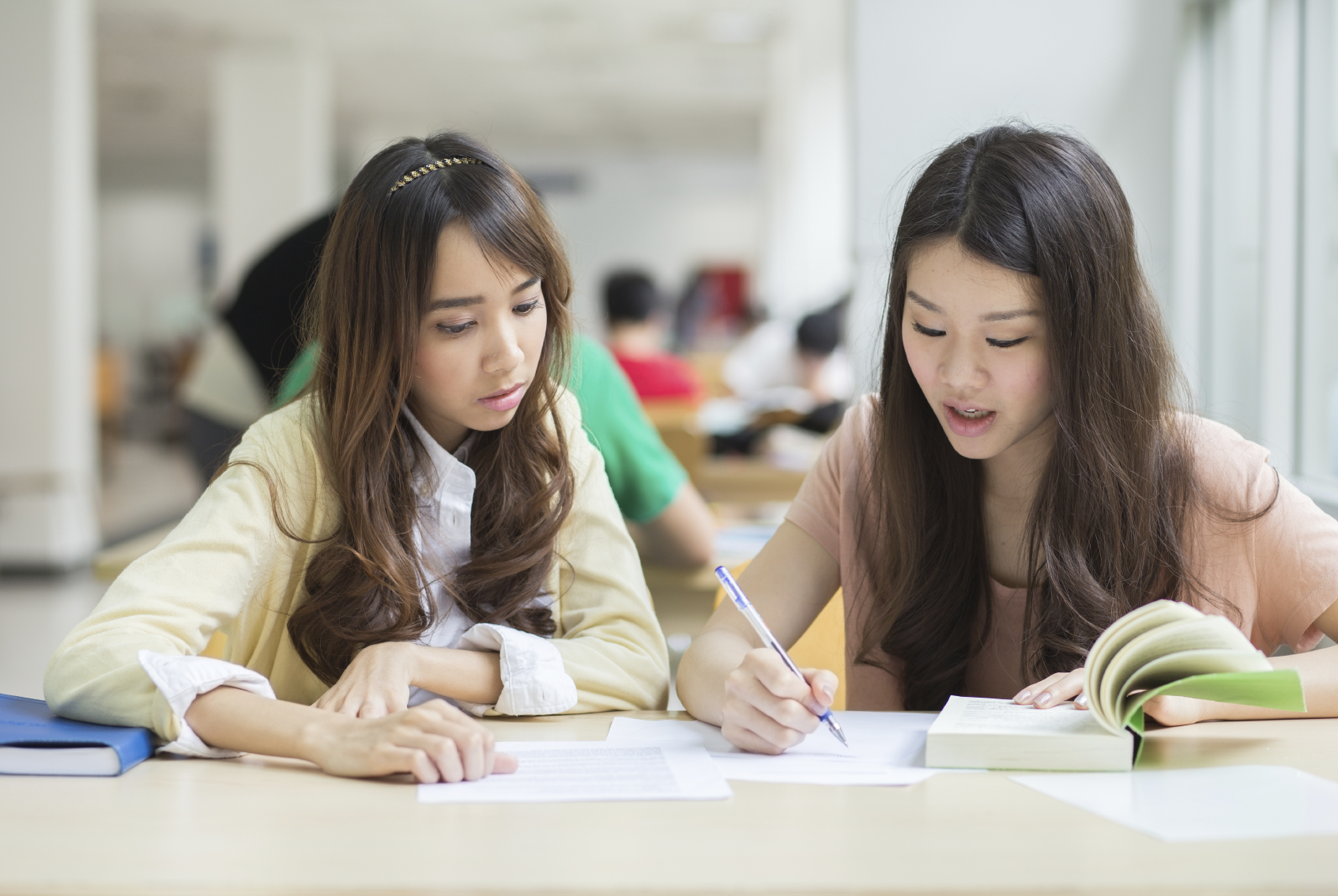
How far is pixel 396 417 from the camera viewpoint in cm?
139

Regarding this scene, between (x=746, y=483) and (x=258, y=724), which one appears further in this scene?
(x=746, y=483)

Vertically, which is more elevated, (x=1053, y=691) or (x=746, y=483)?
(x=1053, y=691)

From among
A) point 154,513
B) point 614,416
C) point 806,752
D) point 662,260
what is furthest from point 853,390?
point 662,260

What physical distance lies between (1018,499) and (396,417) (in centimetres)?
75

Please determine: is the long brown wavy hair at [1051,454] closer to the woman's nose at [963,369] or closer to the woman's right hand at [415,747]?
the woman's nose at [963,369]

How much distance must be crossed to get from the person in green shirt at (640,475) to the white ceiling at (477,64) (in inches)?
210

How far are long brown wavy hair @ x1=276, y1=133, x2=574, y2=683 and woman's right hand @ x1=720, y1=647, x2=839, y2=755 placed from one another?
1.35 feet

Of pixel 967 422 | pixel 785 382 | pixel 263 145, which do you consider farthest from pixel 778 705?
pixel 263 145

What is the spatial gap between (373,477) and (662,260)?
615 inches

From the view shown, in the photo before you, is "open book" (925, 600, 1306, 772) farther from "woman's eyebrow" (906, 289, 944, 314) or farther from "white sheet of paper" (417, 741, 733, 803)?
"woman's eyebrow" (906, 289, 944, 314)

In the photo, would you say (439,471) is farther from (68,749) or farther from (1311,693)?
(1311,693)

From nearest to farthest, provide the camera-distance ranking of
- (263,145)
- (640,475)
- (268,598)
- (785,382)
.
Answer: (268,598) < (640,475) < (785,382) < (263,145)

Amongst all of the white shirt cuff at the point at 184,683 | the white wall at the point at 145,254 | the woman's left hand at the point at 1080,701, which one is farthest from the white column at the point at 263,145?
the white wall at the point at 145,254

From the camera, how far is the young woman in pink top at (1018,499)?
1.24m
